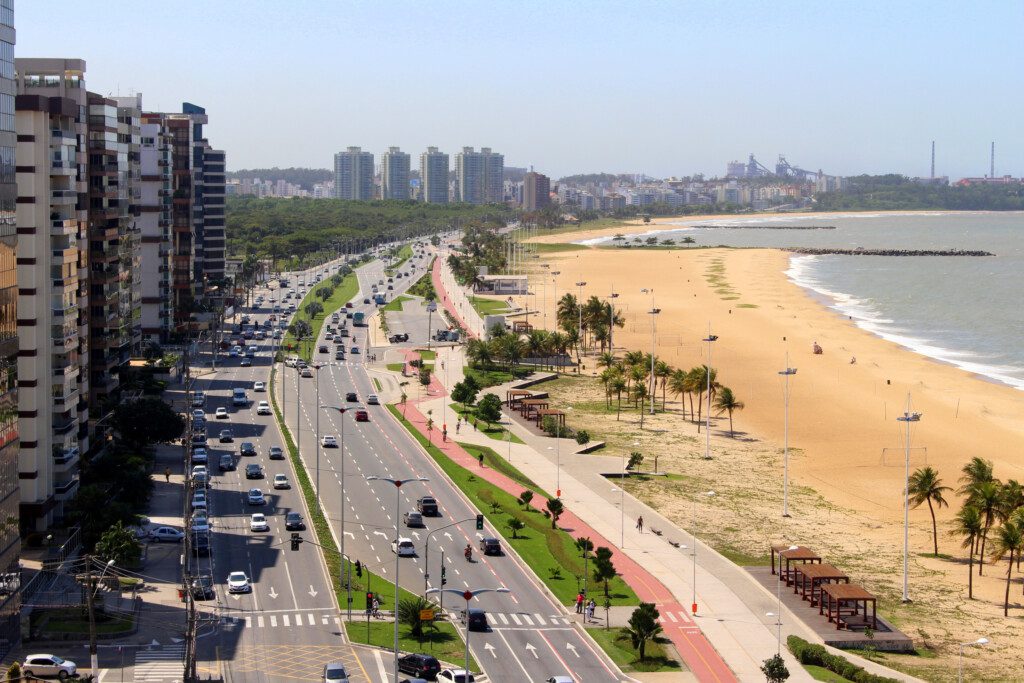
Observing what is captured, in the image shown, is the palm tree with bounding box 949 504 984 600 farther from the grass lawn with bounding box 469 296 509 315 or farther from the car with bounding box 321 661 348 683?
the grass lawn with bounding box 469 296 509 315

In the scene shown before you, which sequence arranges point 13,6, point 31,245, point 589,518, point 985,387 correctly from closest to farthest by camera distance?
point 13,6 → point 31,245 → point 589,518 → point 985,387

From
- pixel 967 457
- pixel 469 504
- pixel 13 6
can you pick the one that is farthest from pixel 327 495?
pixel 967 457

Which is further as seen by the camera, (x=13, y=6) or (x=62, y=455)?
(x=62, y=455)

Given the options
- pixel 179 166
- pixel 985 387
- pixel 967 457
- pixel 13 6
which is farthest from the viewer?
pixel 179 166

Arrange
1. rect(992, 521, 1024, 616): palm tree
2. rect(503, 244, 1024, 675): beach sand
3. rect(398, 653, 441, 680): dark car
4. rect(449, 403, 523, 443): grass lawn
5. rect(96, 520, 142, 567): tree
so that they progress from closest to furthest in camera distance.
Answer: rect(398, 653, 441, 680): dark car → rect(96, 520, 142, 567): tree → rect(992, 521, 1024, 616): palm tree → rect(503, 244, 1024, 675): beach sand → rect(449, 403, 523, 443): grass lawn

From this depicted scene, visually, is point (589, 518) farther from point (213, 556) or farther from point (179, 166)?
point (179, 166)

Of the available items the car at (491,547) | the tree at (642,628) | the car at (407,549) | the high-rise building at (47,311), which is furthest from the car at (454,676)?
the high-rise building at (47,311)

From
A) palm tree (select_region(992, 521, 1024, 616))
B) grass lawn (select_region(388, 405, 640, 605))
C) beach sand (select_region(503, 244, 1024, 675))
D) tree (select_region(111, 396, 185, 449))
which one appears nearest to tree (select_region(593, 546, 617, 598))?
grass lawn (select_region(388, 405, 640, 605))
